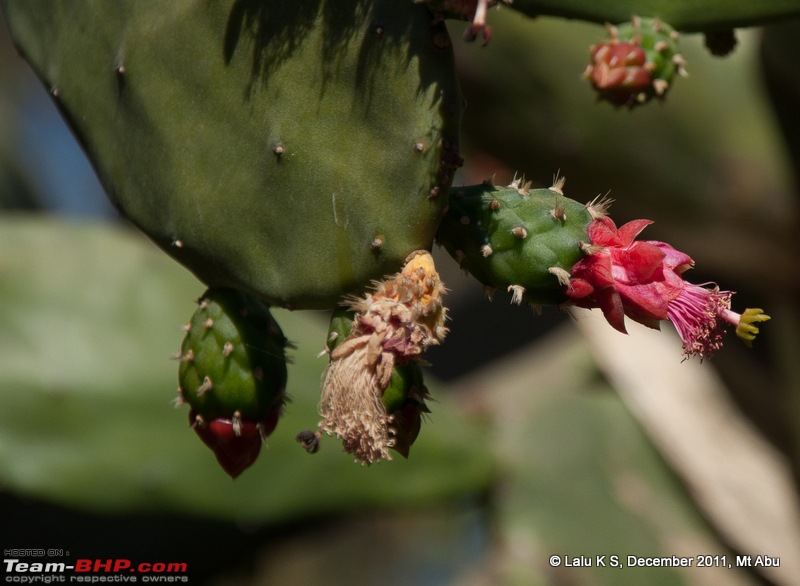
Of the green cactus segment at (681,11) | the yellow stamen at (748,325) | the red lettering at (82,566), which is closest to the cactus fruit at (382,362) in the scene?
the yellow stamen at (748,325)

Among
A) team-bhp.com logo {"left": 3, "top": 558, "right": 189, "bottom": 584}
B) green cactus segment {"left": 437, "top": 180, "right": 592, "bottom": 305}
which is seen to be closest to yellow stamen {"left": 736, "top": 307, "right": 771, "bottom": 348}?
green cactus segment {"left": 437, "top": 180, "right": 592, "bottom": 305}

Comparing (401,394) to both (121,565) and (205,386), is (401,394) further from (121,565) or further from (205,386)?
(121,565)

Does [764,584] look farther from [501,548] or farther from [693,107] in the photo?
[693,107]

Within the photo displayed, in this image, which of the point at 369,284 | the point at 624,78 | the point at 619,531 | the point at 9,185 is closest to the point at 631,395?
the point at 619,531

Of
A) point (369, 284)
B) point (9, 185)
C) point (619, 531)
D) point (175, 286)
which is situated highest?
point (369, 284)

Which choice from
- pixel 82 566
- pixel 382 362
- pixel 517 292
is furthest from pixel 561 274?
pixel 82 566

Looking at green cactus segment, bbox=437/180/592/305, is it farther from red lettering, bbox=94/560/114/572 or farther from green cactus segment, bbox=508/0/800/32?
red lettering, bbox=94/560/114/572
